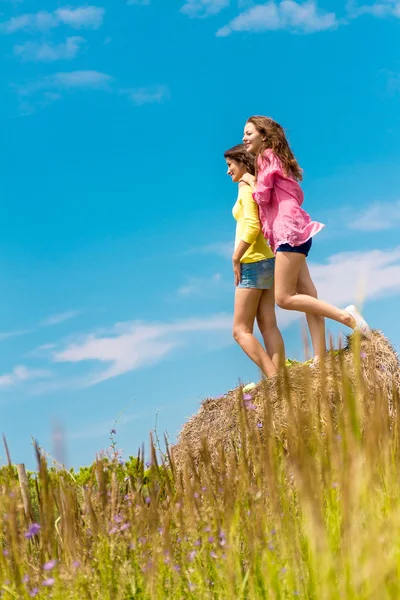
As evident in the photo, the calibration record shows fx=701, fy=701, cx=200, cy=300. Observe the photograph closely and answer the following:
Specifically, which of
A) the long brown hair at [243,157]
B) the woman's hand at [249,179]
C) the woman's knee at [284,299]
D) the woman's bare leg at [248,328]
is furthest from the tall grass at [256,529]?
the long brown hair at [243,157]

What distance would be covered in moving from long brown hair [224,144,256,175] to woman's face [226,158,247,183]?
0.10 feet

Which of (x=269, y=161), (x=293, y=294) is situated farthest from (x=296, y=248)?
(x=269, y=161)

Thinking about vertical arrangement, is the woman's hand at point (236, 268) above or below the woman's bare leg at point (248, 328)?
above

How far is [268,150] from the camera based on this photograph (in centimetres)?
611

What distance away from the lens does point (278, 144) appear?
6.11 m

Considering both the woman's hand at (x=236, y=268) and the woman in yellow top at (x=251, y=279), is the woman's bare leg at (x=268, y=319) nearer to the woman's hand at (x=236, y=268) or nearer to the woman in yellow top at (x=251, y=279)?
the woman in yellow top at (x=251, y=279)

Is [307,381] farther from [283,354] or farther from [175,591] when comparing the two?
[175,591]

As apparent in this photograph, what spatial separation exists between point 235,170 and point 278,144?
657mm

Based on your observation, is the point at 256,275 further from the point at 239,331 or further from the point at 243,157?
the point at 243,157

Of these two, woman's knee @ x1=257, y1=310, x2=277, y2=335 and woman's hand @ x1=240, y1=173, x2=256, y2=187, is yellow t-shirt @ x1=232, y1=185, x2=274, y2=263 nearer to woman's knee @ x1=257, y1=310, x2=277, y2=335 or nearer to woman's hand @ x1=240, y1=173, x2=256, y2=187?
woman's hand @ x1=240, y1=173, x2=256, y2=187

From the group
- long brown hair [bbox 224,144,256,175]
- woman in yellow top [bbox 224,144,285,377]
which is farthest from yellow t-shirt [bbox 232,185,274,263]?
long brown hair [bbox 224,144,256,175]

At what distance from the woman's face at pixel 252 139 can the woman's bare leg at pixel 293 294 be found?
3.39ft

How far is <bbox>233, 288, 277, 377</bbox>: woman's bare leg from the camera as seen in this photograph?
6.40 meters

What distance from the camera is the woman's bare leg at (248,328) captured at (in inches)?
252
